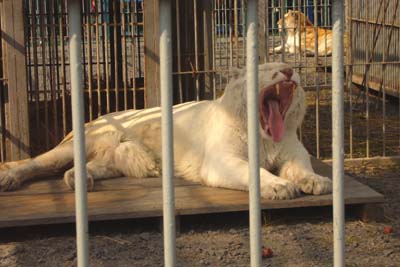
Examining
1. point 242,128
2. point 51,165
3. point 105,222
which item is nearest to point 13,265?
point 105,222

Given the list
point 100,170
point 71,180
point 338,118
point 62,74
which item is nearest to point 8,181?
point 71,180

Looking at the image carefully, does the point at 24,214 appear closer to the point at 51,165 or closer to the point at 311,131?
the point at 51,165

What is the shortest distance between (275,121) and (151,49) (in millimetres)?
1761

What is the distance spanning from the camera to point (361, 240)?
486cm

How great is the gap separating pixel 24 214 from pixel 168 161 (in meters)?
2.80

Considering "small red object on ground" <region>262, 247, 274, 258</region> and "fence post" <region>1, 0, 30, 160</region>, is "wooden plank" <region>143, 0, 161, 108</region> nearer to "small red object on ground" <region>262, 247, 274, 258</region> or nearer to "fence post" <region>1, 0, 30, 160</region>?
"fence post" <region>1, 0, 30, 160</region>

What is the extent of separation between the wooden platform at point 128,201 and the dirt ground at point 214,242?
170 mm

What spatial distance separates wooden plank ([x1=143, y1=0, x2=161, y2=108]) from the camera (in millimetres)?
6680

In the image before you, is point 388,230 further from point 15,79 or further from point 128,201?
point 15,79

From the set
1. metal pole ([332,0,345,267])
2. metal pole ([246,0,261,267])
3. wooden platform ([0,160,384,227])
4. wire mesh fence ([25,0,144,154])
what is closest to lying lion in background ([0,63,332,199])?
wooden platform ([0,160,384,227])

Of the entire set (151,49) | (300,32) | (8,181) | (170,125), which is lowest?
(8,181)

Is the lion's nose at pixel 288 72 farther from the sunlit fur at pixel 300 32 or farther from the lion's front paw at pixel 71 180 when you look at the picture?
the sunlit fur at pixel 300 32

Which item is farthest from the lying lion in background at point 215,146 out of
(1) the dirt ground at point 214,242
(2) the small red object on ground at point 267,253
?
(2) the small red object on ground at point 267,253

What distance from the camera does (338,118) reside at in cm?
229
